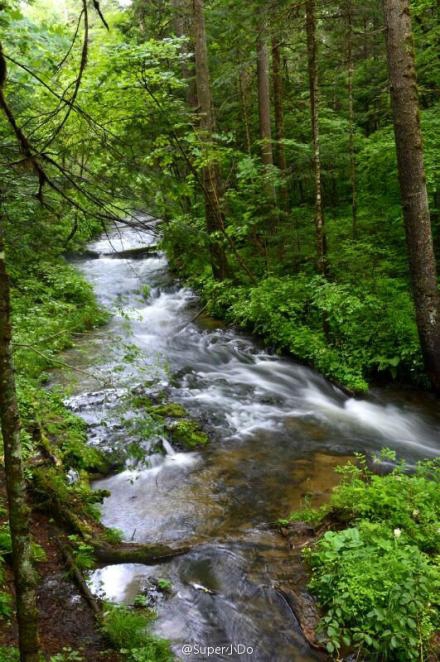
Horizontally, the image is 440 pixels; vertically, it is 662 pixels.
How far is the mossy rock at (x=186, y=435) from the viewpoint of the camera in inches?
303

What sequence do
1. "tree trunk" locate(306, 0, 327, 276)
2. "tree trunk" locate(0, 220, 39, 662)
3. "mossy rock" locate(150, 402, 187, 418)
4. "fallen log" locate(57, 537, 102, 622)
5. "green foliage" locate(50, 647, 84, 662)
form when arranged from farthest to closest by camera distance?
"tree trunk" locate(306, 0, 327, 276)
"mossy rock" locate(150, 402, 187, 418)
"fallen log" locate(57, 537, 102, 622)
"green foliage" locate(50, 647, 84, 662)
"tree trunk" locate(0, 220, 39, 662)

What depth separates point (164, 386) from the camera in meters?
9.81

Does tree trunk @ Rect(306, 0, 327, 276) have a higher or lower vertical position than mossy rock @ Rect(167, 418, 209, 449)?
higher

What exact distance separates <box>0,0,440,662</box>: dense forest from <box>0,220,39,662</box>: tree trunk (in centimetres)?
1

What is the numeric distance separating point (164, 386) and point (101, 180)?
7.12 meters

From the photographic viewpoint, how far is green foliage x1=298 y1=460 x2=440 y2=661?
3.64m

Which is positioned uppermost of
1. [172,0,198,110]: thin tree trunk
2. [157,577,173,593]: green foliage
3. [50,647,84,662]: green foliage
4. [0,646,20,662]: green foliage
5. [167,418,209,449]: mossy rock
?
[172,0,198,110]: thin tree trunk

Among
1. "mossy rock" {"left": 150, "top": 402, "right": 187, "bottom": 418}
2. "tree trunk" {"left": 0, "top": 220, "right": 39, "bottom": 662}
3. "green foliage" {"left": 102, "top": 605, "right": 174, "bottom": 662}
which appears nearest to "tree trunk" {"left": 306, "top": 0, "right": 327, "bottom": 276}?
"mossy rock" {"left": 150, "top": 402, "right": 187, "bottom": 418}

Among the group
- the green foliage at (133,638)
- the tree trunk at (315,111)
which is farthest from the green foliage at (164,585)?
the tree trunk at (315,111)

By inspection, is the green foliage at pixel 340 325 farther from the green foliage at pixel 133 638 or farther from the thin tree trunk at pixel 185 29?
the thin tree trunk at pixel 185 29

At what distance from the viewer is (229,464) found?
23.8 feet

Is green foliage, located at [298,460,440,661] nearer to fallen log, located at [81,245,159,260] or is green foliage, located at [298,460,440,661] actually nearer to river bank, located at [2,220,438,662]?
river bank, located at [2,220,438,662]

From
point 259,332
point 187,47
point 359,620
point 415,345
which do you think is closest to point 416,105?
point 415,345

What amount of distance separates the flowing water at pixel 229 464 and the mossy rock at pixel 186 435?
0.62 feet
